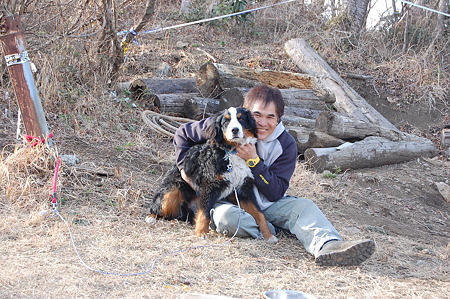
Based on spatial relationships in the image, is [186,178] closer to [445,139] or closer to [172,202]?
[172,202]

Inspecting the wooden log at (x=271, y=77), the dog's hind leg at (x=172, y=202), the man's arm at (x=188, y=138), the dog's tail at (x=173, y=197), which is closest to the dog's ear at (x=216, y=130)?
the man's arm at (x=188, y=138)

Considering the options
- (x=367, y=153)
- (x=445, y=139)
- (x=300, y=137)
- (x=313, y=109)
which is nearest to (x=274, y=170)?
(x=300, y=137)

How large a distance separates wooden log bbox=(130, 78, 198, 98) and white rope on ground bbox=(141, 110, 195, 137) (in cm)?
86

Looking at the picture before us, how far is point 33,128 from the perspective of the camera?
5.06 metres

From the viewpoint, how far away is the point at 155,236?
400 cm

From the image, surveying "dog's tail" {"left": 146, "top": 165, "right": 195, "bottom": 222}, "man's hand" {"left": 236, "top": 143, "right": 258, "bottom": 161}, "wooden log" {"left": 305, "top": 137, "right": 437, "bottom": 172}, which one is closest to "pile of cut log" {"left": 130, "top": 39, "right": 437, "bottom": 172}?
"wooden log" {"left": 305, "top": 137, "right": 437, "bottom": 172}

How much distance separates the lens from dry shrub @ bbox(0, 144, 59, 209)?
15.0 feet

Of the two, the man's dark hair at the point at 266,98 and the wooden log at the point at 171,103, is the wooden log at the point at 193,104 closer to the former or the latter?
the wooden log at the point at 171,103

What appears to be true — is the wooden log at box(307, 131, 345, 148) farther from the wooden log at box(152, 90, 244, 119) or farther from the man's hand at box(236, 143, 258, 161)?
the man's hand at box(236, 143, 258, 161)

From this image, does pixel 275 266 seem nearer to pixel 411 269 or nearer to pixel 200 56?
pixel 411 269

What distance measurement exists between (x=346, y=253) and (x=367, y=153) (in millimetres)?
4235

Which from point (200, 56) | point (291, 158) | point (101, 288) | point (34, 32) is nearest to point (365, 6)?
point (200, 56)

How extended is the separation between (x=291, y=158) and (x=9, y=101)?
4.30m

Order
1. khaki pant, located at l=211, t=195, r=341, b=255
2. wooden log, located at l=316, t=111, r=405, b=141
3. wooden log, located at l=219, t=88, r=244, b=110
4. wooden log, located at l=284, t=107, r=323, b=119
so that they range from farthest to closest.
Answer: wooden log, located at l=284, t=107, r=323, b=119 < wooden log, located at l=219, t=88, r=244, b=110 < wooden log, located at l=316, t=111, r=405, b=141 < khaki pant, located at l=211, t=195, r=341, b=255
